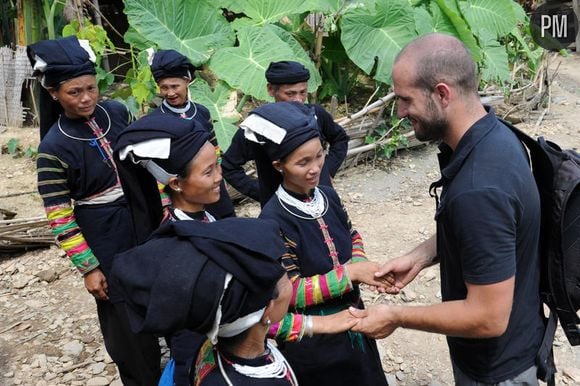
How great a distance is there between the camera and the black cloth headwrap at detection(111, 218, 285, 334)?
4.21 feet

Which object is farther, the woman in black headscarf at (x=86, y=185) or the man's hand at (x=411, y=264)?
the woman in black headscarf at (x=86, y=185)

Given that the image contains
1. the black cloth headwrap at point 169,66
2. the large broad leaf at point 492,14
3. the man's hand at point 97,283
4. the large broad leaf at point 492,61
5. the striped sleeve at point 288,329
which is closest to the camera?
the striped sleeve at point 288,329

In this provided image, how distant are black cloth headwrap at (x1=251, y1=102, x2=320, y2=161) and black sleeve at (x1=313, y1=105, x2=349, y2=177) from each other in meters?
1.70

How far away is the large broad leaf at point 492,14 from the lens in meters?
7.50

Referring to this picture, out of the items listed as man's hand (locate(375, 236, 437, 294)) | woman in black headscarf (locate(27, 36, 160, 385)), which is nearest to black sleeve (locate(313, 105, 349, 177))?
woman in black headscarf (locate(27, 36, 160, 385))

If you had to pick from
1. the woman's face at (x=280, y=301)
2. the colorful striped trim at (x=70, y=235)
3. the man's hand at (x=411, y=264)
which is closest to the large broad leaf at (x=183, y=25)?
the colorful striped trim at (x=70, y=235)

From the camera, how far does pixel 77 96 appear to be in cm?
281

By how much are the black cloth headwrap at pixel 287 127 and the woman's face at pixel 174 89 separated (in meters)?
1.87

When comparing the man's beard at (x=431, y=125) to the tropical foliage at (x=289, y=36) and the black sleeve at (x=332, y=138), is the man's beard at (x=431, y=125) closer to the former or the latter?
the black sleeve at (x=332, y=138)

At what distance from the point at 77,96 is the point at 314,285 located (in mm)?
1712

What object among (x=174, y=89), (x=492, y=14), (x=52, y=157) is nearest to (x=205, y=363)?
(x=52, y=157)

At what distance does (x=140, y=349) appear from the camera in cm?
297

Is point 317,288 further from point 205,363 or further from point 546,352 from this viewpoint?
point 546,352

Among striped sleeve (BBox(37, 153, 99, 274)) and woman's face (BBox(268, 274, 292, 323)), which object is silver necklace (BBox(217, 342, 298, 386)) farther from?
striped sleeve (BBox(37, 153, 99, 274))
